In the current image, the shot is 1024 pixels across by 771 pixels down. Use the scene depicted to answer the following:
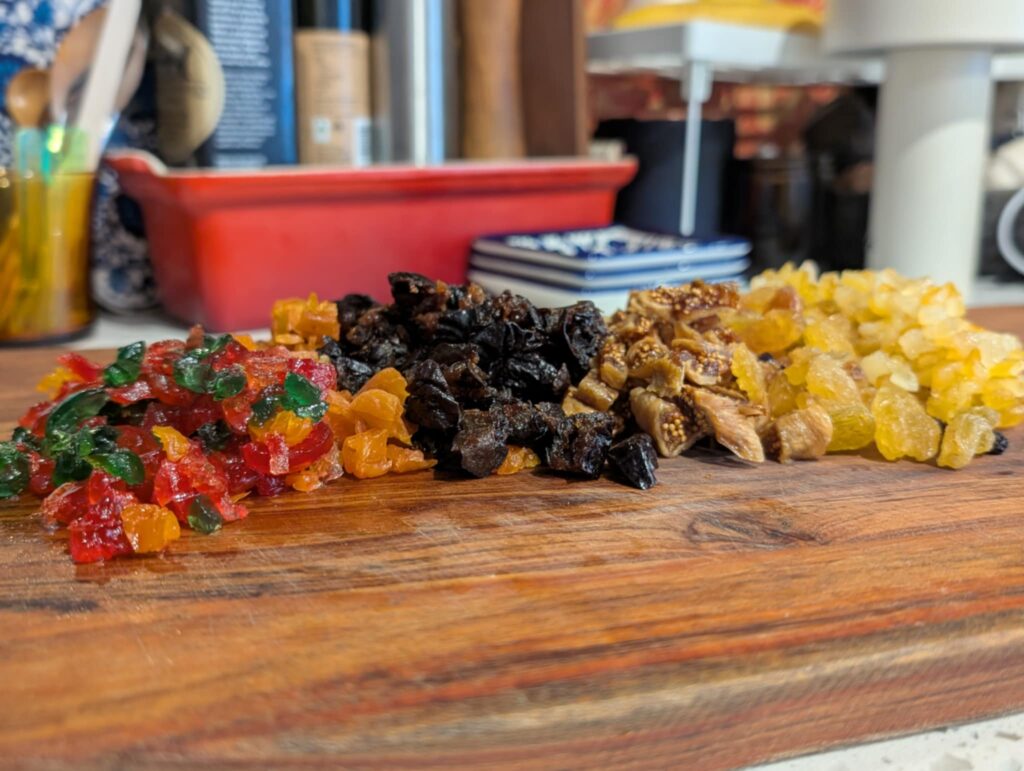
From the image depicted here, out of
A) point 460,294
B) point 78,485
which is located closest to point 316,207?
point 460,294

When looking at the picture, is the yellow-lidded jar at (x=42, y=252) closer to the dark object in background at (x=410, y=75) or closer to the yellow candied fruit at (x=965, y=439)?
the dark object in background at (x=410, y=75)

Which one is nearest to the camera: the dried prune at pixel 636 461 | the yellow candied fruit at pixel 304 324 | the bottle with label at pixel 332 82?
the dried prune at pixel 636 461

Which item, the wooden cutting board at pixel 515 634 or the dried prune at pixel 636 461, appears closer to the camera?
the wooden cutting board at pixel 515 634

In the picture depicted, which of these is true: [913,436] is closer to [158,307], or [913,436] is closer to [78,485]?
[78,485]

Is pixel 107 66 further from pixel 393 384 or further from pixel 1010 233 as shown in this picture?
pixel 1010 233

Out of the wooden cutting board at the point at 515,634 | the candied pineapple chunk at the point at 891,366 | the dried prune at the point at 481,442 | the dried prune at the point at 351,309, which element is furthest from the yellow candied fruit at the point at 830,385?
the dried prune at the point at 351,309

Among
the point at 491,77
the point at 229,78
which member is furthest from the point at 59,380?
the point at 491,77

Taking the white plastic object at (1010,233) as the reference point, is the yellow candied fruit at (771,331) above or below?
below
